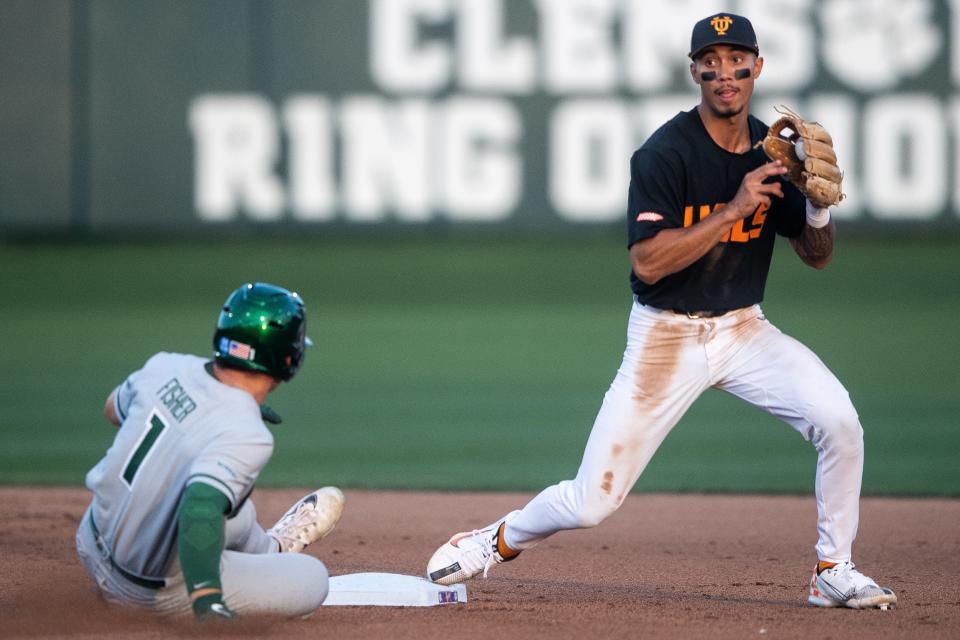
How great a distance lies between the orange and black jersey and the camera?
201 inches

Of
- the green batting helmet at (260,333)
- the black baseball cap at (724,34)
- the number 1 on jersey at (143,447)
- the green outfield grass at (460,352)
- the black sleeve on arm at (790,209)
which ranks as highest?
the black baseball cap at (724,34)

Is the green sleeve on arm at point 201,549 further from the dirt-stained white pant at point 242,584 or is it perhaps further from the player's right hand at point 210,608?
the dirt-stained white pant at point 242,584

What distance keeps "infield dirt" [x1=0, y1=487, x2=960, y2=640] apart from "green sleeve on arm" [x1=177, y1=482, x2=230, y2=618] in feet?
1.49

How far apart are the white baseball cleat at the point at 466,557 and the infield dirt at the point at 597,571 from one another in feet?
0.43

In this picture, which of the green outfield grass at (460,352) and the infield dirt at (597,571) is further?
the green outfield grass at (460,352)

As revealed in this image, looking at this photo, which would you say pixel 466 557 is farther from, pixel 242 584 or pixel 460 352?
pixel 460 352

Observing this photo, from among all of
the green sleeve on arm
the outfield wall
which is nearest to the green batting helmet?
the green sleeve on arm

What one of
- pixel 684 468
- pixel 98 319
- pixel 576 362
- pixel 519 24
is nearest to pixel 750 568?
pixel 684 468

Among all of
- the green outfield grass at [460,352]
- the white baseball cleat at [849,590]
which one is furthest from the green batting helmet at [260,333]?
the green outfield grass at [460,352]

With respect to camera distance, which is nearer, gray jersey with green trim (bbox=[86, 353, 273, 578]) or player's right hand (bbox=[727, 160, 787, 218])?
gray jersey with green trim (bbox=[86, 353, 273, 578])

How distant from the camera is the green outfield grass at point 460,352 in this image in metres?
8.41

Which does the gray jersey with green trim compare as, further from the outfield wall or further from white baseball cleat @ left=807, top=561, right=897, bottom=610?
the outfield wall

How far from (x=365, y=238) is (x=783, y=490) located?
10.2 metres

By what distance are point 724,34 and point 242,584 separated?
2560mm
